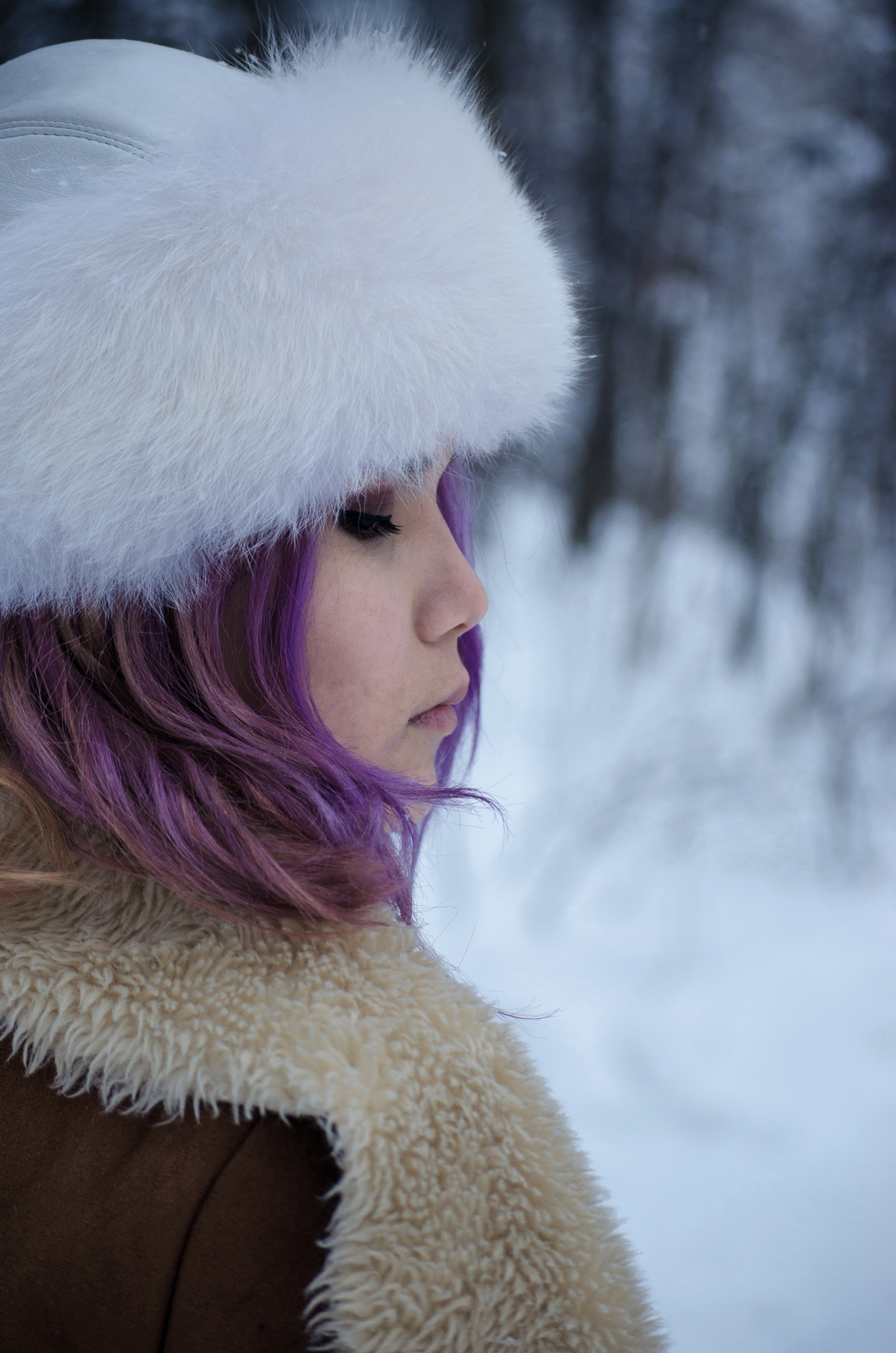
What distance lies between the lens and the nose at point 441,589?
786 millimetres

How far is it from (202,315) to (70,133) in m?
0.21

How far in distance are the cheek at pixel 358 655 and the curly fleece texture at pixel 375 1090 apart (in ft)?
0.72

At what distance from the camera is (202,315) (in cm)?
63

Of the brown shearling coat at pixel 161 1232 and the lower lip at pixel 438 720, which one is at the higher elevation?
the lower lip at pixel 438 720

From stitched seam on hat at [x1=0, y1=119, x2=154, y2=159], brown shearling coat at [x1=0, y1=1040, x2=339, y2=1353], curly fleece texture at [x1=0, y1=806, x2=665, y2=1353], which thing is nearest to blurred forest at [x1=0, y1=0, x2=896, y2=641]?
stitched seam on hat at [x1=0, y1=119, x2=154, y2=159]

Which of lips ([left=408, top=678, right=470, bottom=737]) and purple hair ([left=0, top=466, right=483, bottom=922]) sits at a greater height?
lips ([left=408, top=678, right=470, bottom=737])

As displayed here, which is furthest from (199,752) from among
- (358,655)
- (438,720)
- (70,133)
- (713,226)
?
(713,226)

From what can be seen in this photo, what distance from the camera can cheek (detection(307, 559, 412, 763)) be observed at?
0.73 meters

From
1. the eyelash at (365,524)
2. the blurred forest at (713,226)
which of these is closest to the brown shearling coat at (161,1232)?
the eyelash at (365,524)

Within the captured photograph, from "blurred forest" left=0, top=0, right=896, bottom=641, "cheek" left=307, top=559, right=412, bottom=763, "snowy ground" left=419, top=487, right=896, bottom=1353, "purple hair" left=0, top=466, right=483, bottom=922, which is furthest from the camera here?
"snowy ground" left=419, top=487, right=896, bottom=1353

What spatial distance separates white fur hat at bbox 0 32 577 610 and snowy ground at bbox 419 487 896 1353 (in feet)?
3.65

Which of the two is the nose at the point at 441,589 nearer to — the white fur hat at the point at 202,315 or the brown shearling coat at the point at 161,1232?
the white fur hat at the point at 202,315

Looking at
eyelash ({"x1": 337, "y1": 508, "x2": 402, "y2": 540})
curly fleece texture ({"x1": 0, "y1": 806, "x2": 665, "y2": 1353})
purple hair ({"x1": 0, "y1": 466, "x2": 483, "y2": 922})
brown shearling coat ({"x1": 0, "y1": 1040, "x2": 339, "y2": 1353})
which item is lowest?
brown shearling coat ({"x1": 0, "y1": 1040, "x2": 339, "y2": 1353})

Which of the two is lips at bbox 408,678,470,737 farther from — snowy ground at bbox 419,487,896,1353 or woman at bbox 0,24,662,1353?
snowy ground at bbox 419,487,896,1353
